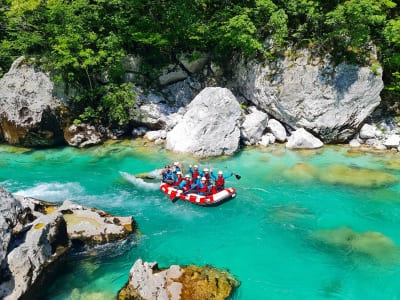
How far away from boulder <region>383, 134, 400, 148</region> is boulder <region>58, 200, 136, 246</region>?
14.7 metres

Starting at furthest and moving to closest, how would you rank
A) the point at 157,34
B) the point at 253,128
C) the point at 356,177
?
1. the point at 157,34
2. the point at 253,128
3. the point at 356,177

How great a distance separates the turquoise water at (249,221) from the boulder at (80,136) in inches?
63.2

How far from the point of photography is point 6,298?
5.30 m

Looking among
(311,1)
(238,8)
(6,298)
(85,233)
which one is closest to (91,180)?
(85,233)

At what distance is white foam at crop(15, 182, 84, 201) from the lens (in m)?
11.2

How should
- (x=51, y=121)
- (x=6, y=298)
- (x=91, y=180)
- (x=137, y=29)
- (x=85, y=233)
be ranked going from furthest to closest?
(x=137, y=29) → (x=51, y=121) → (x=91, y=180) → (x=85, y=233) → (x=6, y=298)

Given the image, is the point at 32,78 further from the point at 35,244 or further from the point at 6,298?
the point at 6,298

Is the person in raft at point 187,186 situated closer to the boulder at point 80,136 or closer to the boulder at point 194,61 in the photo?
the boulder at point 80,136

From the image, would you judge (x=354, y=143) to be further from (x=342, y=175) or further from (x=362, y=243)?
(x=362, y=243)

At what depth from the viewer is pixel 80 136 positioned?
55.6ft

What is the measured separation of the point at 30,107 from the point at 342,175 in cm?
1783

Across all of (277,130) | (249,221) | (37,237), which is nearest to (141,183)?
A: (249,221)

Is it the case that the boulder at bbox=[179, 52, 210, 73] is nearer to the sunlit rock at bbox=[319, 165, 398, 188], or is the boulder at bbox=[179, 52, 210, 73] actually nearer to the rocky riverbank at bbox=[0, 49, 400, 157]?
the rocky riverbank at bbox=[0, 49, 400, 157]

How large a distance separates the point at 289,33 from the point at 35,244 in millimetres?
17245
